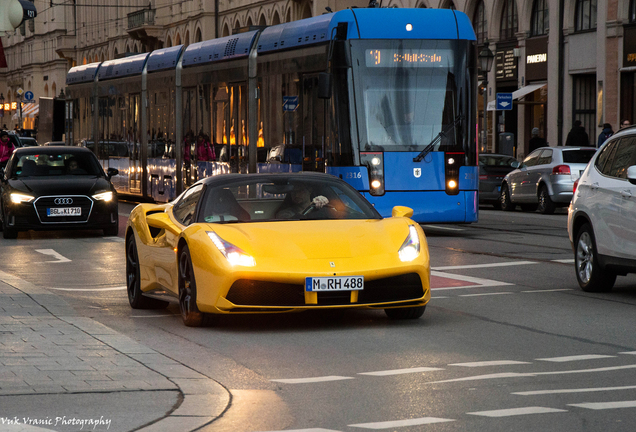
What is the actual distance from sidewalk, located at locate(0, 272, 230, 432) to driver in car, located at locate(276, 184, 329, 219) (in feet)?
5.99

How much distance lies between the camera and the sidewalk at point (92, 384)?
586cm

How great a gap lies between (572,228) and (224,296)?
4534mm

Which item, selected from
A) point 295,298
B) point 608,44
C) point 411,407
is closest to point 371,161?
point 295,298

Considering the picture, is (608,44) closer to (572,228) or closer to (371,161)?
(371,161)

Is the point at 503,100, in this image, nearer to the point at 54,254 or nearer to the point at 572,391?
the point at 54,254

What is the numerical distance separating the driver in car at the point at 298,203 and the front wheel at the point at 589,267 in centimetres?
293

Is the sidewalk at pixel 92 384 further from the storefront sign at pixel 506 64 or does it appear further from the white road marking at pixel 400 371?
the storefront sign at pixel 506 64

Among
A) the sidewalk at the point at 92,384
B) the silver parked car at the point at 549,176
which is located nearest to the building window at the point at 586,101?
the silver parked car at the point at 549,176

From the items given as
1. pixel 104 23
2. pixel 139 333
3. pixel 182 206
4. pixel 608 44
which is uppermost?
pixel 104 23

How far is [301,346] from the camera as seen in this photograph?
332 inches

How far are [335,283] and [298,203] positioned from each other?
1316 mm


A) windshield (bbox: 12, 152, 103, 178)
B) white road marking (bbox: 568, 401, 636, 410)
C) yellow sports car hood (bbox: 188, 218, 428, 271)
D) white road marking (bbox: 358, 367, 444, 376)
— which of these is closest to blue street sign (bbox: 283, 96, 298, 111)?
windshield (bbox: 12, 152, 103, 178)

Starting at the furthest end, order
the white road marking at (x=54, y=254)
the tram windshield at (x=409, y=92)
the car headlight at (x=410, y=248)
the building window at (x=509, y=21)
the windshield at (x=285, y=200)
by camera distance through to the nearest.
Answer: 1. the building window at (x=509, y=21)
2. the tram windshield at (x=409, y=92)
3. the white road marking at (x=54, y=254)
4. the windshield at (x=285, y=200)
5. the car headlight at (x=410, y=248)

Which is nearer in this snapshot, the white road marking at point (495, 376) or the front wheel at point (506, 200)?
the white road marking at point (495, 376)
